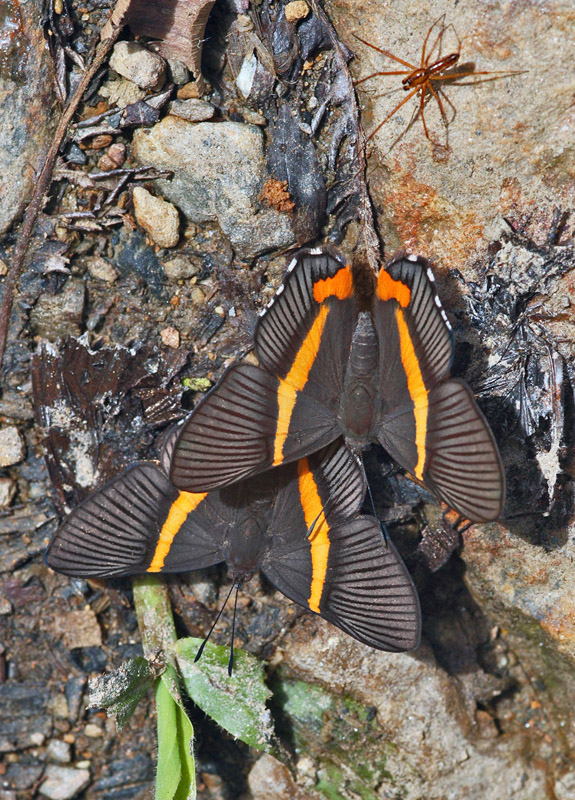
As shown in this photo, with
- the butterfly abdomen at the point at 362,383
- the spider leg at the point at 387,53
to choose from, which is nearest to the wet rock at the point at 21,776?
the butterfly abdomen at the point at 362,383

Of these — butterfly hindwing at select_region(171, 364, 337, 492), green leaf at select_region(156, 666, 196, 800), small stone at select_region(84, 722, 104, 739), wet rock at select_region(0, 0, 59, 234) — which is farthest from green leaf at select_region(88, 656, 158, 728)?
wet rock at select_region(0, 0, 59, 234)

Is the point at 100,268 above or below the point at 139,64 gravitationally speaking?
below

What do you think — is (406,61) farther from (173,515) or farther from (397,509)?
(173,515)

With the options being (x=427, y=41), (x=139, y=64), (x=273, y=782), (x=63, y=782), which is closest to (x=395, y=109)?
(x=427, y=41)

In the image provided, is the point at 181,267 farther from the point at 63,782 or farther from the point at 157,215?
the point at 63,782

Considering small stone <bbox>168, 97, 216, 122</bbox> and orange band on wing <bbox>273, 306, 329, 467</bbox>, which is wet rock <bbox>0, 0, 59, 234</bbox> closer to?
small stone <bbox>168, 97, 216, 122</bbox>
